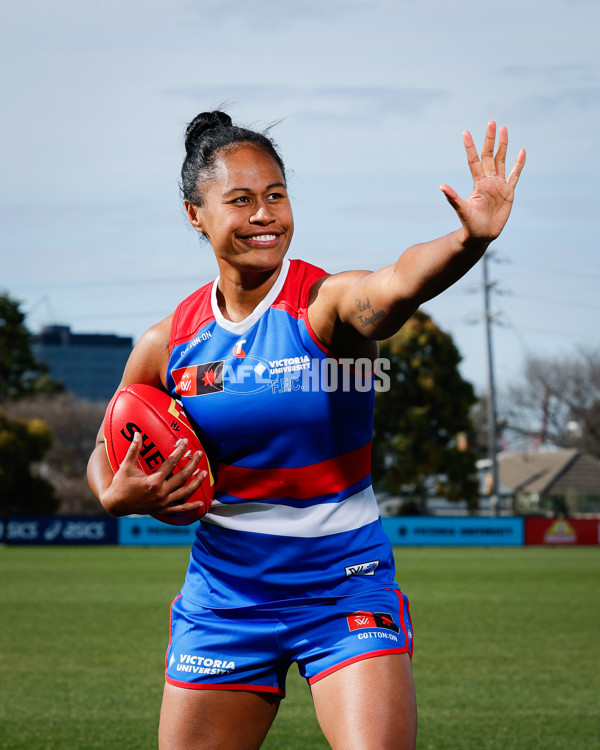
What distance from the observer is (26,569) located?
22.6m

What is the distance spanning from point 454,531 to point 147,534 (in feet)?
34.5

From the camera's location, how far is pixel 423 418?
4116 cm

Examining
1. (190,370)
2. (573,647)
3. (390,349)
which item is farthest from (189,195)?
(390,349)

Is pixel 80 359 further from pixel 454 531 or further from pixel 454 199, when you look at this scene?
pixel 454 199

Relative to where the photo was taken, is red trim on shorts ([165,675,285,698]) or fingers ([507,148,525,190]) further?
Answer: red trim on shorts ([165,675,285,698])

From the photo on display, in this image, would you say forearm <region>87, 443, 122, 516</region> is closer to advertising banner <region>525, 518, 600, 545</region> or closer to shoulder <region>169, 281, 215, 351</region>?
shoulder <region>169, 281, 215, 351</region>

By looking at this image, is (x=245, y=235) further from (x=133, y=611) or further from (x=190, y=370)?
(x=133, y=611)

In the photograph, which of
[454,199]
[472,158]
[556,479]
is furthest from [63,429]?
[454,199]

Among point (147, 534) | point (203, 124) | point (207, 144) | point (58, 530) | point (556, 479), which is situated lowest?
point (147, 534)

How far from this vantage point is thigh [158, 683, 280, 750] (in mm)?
3336

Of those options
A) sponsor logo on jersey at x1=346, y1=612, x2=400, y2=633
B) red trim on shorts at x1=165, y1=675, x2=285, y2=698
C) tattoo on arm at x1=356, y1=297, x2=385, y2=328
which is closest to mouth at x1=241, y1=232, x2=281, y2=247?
tattoo on arm at x1=356, y1=297, x2=385, y2=328

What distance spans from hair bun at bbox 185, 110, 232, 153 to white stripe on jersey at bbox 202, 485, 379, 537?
1372 millimetres

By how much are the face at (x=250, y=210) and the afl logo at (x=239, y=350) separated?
0.84 feet

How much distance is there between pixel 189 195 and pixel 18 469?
39106 mm
